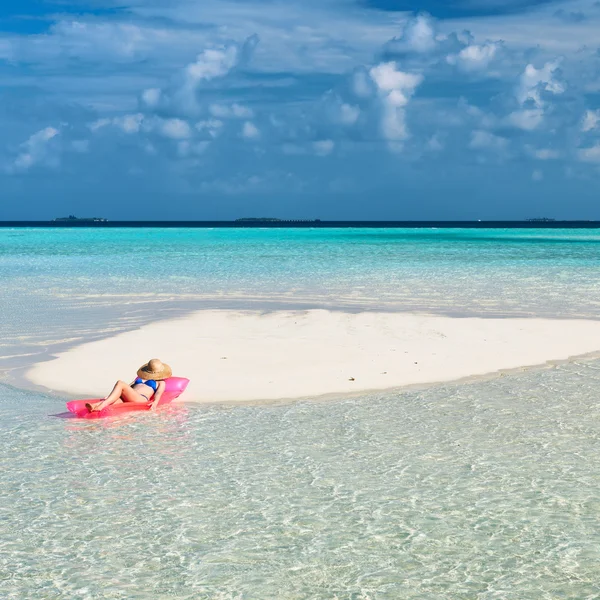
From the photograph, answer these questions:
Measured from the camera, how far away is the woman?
29.8 ft

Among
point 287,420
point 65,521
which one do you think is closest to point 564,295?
point 287,420

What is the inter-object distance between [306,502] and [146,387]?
3596 mm

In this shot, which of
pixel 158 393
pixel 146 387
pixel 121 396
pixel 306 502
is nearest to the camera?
pixel 306 502

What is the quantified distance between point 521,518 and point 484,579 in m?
1.09

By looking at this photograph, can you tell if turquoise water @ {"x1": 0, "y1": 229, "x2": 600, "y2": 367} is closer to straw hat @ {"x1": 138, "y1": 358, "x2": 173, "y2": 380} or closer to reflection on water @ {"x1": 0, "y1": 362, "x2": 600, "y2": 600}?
straw hat @ {"x1": 138, "y1": 358, "x2": 173, "y2": 380}

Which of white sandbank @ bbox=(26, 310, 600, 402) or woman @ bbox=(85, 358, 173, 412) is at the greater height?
woman @ bbox=(85, 358, 173, 412)

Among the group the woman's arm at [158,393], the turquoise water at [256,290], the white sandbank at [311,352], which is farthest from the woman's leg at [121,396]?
the turquoise water at [256,290]

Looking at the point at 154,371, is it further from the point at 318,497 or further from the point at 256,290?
the point at 256,290

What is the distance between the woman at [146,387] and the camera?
9.08m

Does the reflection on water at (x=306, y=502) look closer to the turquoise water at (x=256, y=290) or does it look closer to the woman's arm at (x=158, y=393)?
the woman's arm at (x=158, y=393)

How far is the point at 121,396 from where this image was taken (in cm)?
917

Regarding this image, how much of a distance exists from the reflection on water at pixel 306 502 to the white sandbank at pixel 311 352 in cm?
122

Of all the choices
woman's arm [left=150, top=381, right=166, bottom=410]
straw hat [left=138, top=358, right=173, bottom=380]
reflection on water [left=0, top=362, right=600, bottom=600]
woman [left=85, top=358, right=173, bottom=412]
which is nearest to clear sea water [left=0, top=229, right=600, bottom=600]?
reflection on water [left=0, top=362, right=600, bottom=600]

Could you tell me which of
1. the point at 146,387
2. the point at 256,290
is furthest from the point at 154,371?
the point at 256,290
